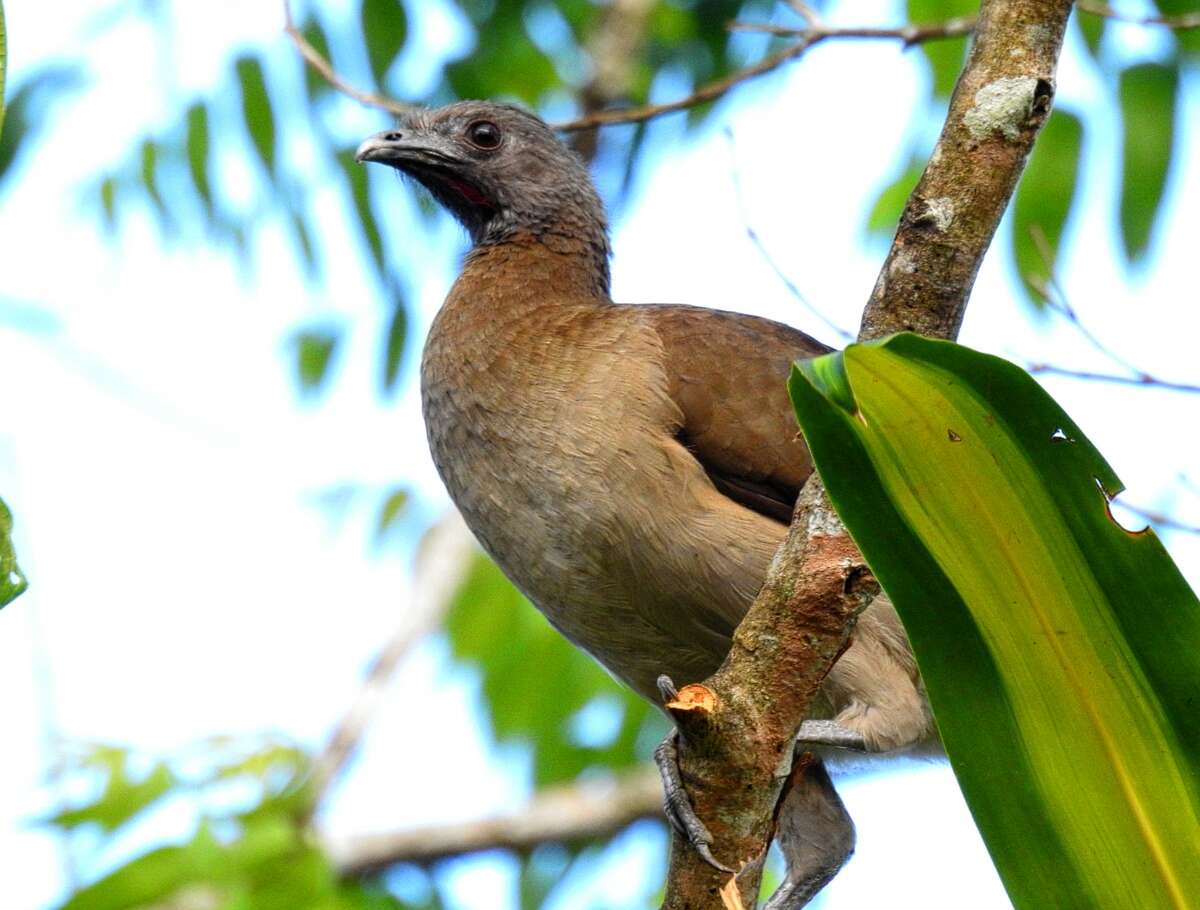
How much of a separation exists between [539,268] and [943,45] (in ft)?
5.08

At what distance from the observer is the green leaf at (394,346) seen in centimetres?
560

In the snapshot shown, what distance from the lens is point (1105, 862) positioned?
1.97 meters

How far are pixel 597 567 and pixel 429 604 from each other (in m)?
3.73

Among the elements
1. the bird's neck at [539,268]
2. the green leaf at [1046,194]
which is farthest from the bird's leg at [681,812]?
the green leaf at [1046,194]

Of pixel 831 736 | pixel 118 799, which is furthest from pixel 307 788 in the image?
pixel 831 736

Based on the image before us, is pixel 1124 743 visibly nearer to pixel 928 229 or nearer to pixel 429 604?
pixel 928 229

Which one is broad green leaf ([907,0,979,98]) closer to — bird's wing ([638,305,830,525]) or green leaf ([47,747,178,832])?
bird's wing ([638,305,830,525])

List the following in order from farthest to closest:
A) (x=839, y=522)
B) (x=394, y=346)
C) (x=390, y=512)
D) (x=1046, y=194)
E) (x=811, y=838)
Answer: (x=390, y=512), (x=394, y=346), (x=1046, y=194), (x=811, y=838), (x=839, y=522)

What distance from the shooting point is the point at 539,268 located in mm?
4699

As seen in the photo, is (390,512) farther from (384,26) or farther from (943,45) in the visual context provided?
(943,45)

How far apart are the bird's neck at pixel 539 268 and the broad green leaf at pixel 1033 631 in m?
2.57

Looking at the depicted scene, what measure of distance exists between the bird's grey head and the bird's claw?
2539 mm

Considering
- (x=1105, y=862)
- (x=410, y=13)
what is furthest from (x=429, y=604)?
(x=1105, y=862)

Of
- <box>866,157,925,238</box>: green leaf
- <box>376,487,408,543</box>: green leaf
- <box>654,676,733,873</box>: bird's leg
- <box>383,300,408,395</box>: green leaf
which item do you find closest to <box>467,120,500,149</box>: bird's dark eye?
<box>383,300,408,395</box>: green leaf
